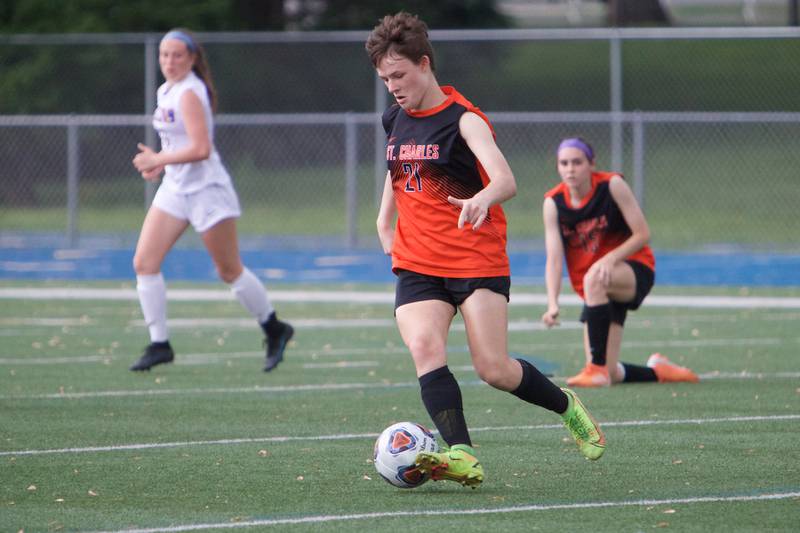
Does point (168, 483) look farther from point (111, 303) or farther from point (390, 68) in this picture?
point (111, 303)

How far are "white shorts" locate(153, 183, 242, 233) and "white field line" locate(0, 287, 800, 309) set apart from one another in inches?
208

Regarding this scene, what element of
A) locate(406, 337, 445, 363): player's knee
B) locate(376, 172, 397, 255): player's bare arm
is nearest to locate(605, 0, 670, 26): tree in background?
locate(376, 172, 397, 255): player's bare arm

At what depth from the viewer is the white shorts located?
32.0 ft

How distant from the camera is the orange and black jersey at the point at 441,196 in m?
6.15

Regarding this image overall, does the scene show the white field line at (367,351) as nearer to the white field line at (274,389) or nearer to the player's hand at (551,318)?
the white field line at (274,389)

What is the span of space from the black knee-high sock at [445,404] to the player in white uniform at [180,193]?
3981mm

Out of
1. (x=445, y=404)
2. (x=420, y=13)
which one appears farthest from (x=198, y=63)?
(x=420, y=13)

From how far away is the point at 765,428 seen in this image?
24.3 feet

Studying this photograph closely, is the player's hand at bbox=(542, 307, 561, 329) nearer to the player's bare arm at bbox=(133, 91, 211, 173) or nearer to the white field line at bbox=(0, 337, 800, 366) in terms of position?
the white field line at bbox=(0, 337, 800, 366)

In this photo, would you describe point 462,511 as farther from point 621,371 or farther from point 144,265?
point 144,265

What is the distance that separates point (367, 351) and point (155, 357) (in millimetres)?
1918

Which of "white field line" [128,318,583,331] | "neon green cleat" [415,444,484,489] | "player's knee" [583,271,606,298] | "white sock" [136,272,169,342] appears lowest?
"white field line" [128,318,583,331]

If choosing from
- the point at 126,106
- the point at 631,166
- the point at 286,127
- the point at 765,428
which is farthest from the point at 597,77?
the point at 765,428

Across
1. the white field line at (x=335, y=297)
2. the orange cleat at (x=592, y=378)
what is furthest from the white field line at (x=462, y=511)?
the white field line at (x=335, y=297)
